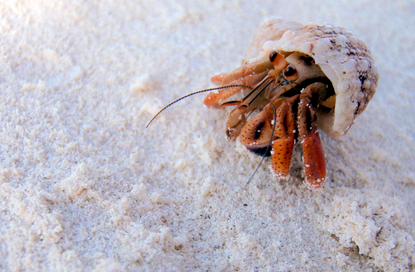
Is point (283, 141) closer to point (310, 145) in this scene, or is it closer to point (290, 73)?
point (310, 145)

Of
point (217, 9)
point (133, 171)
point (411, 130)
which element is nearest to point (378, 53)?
point (411, 130)

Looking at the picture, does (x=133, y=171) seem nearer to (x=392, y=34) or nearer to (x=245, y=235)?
(x=245, y=235)

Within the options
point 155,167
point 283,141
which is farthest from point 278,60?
point 155,167

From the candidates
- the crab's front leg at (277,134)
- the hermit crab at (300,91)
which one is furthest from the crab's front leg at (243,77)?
the crab's front leg at (277,134)

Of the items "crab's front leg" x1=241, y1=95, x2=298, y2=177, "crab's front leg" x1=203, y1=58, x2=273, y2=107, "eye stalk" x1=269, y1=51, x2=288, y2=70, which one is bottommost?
"crab's front leg" x1=241, y1=95, x2=298, y2=177

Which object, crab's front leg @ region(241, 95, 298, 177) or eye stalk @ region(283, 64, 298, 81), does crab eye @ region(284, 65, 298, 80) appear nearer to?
eye stalk @ region(283, 64, 298, 81)

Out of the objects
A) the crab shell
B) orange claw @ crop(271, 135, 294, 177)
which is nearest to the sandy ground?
orange claw @ crop(271, 135, 294, 177)
